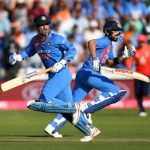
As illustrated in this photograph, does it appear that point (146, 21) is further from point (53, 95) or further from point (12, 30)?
point (53, 95)

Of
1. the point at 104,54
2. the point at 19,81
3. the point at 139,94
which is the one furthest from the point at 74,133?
the point at 139,94

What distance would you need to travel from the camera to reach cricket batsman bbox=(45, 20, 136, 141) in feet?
37.6

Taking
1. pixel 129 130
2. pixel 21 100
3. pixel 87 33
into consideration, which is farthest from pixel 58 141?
pixel 87 33

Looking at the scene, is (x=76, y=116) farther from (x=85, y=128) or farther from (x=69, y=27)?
(x=69, y=27)

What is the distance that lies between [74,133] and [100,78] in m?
1.25

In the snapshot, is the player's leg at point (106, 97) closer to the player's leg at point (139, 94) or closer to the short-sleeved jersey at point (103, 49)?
the short-sleeved jersey at point (103, 49)

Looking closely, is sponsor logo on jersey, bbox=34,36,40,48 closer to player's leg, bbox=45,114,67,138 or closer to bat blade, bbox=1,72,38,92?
bat blade, bbox=1,72,38,92

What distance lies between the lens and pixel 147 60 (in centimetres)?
1808

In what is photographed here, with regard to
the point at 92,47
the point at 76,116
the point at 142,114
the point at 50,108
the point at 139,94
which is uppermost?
the point at 92,47

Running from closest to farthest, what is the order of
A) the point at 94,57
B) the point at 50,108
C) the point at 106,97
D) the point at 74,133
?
the point at 50,108 < the point at 94,57 < the point at 106,97 < the point at 74,133

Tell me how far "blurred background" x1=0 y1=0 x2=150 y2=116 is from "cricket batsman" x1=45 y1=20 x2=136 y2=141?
7344 millimetres

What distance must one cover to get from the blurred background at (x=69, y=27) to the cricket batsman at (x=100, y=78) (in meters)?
7.34

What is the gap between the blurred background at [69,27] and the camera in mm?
19672

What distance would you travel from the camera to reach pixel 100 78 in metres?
11.7
